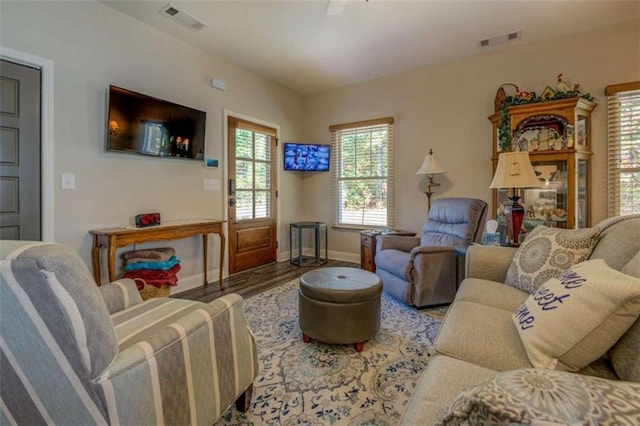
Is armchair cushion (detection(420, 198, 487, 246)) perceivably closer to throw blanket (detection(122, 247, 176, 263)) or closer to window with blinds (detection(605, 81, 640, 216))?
window with blinds (detection(605, 81, 640, 216))

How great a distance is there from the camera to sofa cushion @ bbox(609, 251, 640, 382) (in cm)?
88

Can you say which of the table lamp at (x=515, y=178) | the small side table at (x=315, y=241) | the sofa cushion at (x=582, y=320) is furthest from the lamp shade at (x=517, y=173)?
the small side table at (x=315, y=241)

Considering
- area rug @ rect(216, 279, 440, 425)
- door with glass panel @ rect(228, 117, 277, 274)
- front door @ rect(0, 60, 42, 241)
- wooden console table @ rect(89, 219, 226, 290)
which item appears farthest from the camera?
door with glass panel @ rect(228, 117, 277, 274)

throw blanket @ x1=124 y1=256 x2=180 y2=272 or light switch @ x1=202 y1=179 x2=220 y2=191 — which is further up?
light switch @ x1=202 y1=179 x2=220 y2=191

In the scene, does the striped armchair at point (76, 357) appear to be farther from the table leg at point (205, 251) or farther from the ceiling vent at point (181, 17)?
the ceiling vent at point (181, 17)

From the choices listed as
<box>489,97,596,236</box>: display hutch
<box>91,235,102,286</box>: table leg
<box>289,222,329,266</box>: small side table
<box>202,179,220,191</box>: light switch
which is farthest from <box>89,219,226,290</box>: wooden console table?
<box>489,97,596,236</box>: display hutch

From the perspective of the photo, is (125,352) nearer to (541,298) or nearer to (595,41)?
(541,298)

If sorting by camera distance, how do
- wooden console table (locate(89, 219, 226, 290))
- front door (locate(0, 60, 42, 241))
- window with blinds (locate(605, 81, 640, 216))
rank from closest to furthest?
1. front door (locate(0, 60, 42, 241))
2. wooden console table (locate(89, 219, 226, 290))
3. window with blinds (locate(605, 81, 640, 216))

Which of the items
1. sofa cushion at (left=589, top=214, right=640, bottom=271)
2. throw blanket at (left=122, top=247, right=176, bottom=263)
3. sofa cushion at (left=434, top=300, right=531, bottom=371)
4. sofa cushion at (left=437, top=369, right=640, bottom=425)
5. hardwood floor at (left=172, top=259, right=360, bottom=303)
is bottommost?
hardwood floor at (left=172, top=259, right=360, bottom=303)

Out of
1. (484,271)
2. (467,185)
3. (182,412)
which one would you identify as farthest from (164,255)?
(467,185)

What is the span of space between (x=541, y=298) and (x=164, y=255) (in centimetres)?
285

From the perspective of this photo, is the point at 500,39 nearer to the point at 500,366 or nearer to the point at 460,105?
the point at 460,105

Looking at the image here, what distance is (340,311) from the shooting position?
77.7 inches

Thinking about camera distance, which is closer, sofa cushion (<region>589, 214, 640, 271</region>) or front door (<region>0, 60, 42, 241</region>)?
sofa cushion (<region>589, 214, 640, 271</region>)
